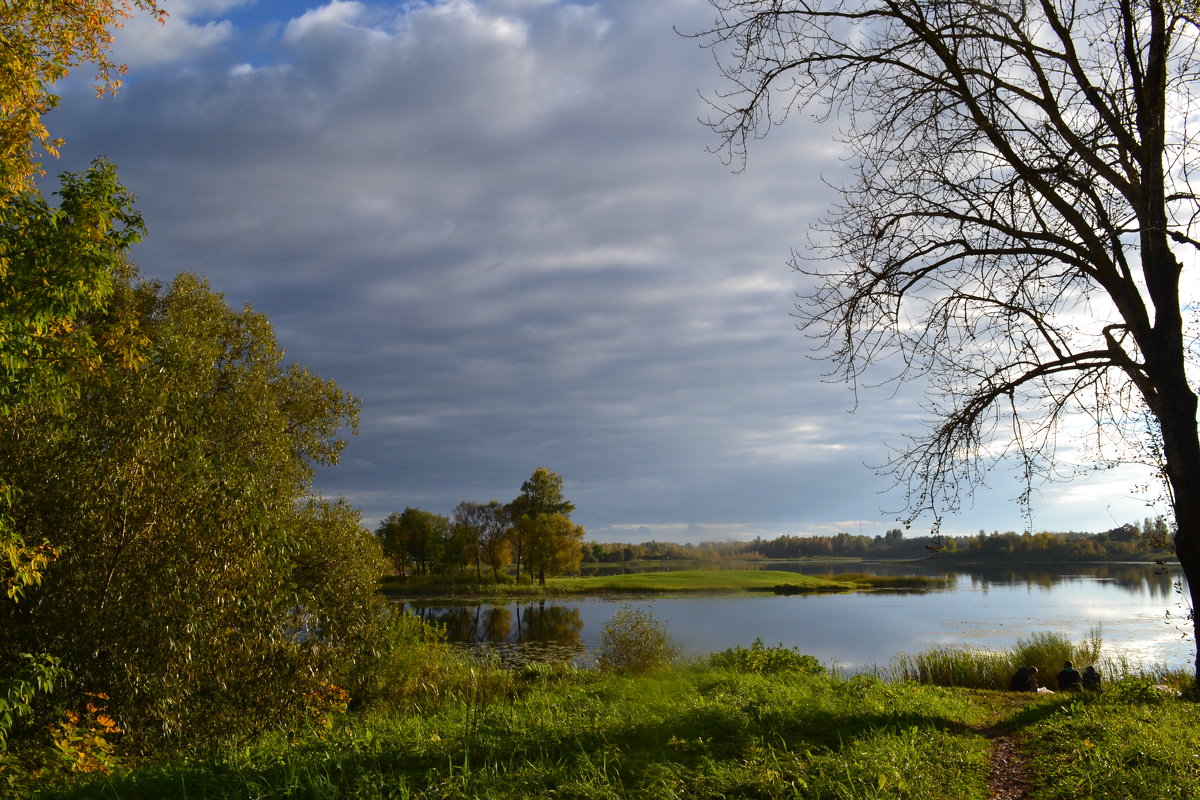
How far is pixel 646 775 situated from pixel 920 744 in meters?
3.04

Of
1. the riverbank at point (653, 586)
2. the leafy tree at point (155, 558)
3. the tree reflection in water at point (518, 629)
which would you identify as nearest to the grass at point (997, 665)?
the tree reflection in water at point (518, 629)

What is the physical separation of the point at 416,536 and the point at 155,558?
71.6 metres

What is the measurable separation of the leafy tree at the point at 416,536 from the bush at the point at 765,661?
61.8m

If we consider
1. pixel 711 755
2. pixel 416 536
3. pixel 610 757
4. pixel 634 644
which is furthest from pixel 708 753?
pixel 416 536

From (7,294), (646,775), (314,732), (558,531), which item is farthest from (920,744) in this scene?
(558,531)

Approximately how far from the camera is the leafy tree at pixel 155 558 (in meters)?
8.47

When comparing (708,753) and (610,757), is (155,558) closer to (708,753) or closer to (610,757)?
(610,757)

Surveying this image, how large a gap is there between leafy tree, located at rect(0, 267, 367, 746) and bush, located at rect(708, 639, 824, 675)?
32.6 ft

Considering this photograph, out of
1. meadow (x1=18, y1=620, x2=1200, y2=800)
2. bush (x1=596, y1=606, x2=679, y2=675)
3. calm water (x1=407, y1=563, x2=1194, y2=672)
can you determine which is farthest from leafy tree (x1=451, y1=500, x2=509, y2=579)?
meadow (x1=18, y1=620, x2=1200, y2=800)

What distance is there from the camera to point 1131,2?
26.4ft

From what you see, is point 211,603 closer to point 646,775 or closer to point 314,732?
point 314,732

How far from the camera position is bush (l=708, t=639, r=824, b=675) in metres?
16.4

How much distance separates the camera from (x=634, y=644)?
64.3 feet

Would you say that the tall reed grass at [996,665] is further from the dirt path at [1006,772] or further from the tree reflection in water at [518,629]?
the tree reflection in water at [518,629]
